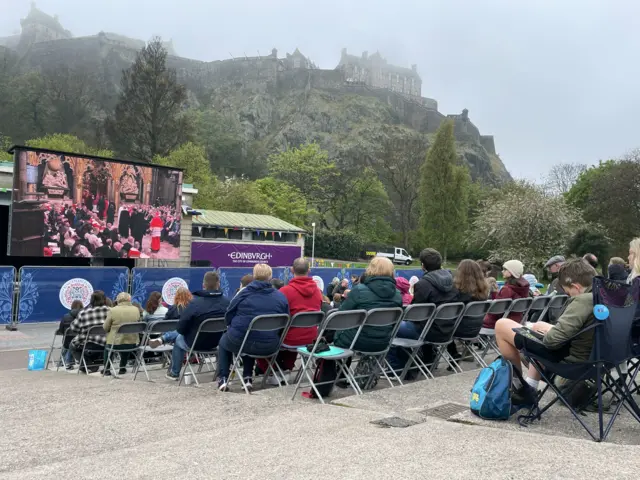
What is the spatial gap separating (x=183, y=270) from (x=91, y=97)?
8795cm

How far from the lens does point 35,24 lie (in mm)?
188500

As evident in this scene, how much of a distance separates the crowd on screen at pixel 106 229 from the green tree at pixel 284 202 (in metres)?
32.5

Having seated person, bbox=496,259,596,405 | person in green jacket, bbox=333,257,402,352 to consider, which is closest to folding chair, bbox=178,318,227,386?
person in green jacket, bbox=333,257,402,352

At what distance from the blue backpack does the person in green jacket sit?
1.56 m

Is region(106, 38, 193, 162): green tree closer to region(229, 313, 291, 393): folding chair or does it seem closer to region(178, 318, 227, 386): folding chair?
region(178, 318, 227, 386): folding chair

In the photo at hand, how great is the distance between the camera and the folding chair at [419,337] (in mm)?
6469

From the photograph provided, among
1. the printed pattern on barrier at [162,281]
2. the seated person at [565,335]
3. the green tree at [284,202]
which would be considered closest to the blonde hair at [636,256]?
the seated person at [565,335]

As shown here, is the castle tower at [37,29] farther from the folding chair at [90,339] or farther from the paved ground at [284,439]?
the paved ground at [284,439]

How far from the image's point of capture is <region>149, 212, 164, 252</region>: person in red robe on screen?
23839 mm


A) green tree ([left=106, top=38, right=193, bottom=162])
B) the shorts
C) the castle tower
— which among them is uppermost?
the castle tower

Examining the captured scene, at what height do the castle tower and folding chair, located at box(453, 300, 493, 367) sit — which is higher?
the castle tower

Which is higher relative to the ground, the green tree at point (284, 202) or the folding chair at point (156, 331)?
the green tree at point (284, 202)

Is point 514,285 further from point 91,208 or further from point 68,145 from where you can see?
point 68,145

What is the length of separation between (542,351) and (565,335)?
22 cm
